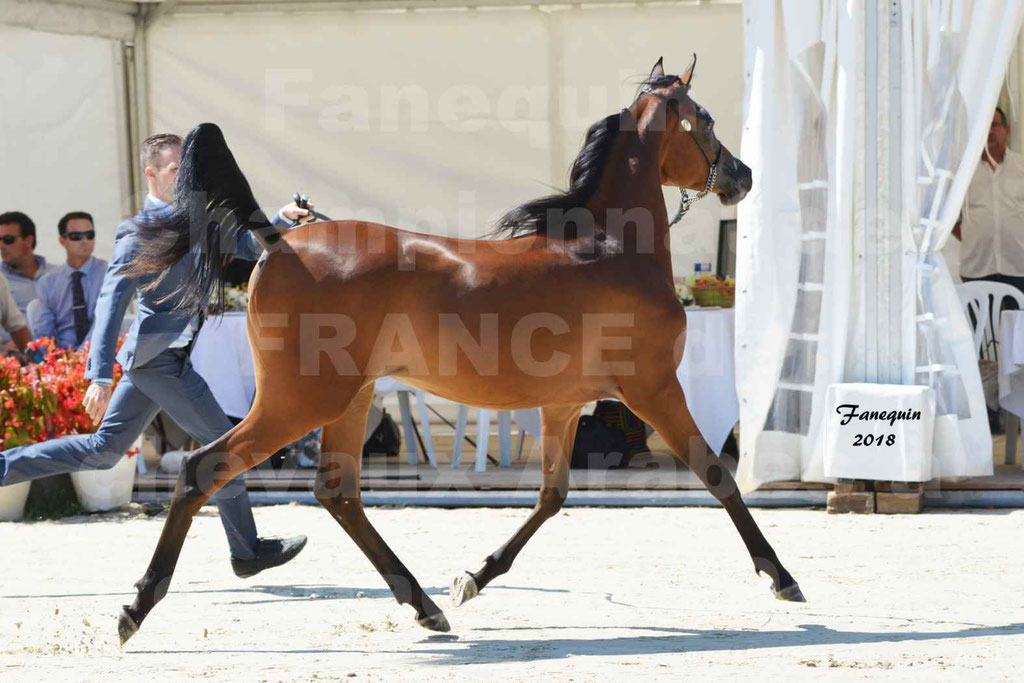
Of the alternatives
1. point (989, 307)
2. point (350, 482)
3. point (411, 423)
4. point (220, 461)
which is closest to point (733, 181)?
point (350, 482)

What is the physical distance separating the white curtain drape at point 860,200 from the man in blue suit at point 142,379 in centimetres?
280

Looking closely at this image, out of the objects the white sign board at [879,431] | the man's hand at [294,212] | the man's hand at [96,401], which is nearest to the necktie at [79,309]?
the man's hand at [96,401]

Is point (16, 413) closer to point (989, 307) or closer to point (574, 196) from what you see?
point (574, 196)

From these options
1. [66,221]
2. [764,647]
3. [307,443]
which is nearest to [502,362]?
[764,647]

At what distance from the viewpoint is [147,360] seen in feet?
16.0

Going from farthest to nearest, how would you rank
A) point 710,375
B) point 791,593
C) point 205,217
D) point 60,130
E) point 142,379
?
point 60,130
point 710,375
point 142,379
point 791,593
point 205,217

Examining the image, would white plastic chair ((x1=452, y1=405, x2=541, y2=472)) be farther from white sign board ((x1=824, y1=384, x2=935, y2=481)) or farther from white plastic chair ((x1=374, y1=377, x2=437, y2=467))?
white sign board ((x1=824, y1=384, x2=935, y2=481))

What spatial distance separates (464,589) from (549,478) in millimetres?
529

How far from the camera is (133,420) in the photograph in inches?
197

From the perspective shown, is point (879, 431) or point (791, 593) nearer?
point (791, 593)

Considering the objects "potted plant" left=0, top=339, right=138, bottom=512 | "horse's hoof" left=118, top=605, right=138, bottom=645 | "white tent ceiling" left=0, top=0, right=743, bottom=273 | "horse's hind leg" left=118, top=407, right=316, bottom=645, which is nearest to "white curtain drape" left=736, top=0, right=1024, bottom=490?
"white tent ceiling" left=0, top=0, right=743, bottom=273

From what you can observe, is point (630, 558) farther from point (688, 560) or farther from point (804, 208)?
point (804, 208)

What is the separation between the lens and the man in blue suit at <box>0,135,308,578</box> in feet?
15.8

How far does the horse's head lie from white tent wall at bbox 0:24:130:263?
19.1 ft
